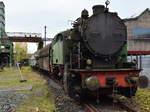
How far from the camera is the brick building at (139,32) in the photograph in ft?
82.3

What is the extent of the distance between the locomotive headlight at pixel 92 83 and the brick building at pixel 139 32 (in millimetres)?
19114

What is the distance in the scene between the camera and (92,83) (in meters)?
6.47

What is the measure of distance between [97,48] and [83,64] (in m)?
0.75

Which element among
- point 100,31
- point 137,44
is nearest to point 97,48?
point 100,31

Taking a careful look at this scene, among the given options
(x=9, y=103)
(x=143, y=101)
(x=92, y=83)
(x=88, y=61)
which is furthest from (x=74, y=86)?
(x=143, y=101)

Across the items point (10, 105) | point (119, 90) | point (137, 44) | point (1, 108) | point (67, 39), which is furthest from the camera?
point (137, 44)

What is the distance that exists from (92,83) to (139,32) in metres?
20.7

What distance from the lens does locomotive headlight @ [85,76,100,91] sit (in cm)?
645

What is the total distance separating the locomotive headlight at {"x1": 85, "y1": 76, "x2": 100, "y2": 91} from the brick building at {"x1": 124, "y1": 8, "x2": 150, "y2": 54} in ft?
62.7

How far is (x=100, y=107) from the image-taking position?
286 inches

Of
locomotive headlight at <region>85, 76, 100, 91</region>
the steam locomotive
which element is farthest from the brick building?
locomotive headlight at <region>85, 76, 100, 91</region>

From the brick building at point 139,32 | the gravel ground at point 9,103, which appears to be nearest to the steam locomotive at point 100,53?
the gravel ground at point 9,103

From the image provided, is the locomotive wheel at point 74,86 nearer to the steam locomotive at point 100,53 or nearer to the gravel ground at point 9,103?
the steam locomotive at point 100,53

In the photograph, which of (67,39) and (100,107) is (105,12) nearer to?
(67,39)
